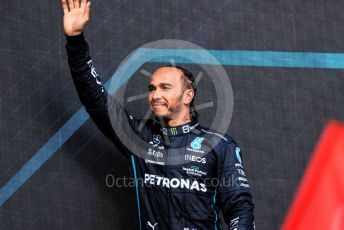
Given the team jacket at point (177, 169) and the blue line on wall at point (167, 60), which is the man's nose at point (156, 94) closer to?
the team jacket at point (177, 169)

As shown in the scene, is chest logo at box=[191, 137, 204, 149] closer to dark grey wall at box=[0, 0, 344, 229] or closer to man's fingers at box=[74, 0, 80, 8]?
dark grey wall at box=[0, 0, 344, 229]

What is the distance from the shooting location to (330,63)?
2768mm

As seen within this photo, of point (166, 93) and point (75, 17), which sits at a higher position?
point (75, 17)

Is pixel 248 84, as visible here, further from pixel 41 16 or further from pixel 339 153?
pixel 339 153

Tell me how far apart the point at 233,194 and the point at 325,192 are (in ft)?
4.09

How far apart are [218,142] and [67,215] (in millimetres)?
629

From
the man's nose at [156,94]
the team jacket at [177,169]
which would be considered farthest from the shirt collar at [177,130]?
the man's nose at [156,94]

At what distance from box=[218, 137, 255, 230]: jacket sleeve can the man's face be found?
0.21 metres

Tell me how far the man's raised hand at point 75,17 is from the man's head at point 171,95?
314mm

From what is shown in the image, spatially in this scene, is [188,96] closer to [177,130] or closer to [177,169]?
[177,130]

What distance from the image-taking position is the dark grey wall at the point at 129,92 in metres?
2.47

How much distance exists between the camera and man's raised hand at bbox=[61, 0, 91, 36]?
2.05 m

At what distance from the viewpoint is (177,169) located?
2150mm

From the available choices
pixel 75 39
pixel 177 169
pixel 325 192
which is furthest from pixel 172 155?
pixel 325 192
